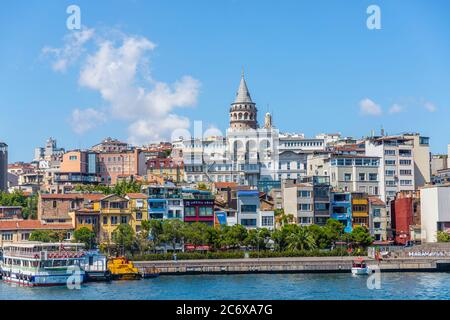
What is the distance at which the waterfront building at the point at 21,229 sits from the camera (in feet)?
143

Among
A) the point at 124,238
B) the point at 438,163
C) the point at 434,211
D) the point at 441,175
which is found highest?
the point at 438,163

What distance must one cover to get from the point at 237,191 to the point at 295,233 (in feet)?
23.4

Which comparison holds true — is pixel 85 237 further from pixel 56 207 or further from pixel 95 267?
pixel 95 267

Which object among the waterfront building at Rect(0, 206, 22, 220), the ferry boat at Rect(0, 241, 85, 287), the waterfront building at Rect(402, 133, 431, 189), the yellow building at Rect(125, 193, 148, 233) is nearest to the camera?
the ferry boat at Rect(0, 241, 85, 287)

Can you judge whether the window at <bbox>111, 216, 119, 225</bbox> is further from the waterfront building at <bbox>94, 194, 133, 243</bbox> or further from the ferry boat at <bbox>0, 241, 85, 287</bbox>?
the ferry boat at <bbox>0, 241, 85, 287</bbox>

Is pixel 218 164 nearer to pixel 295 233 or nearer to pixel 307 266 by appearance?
pixel 295 233

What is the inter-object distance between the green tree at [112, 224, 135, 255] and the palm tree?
28.5 feet

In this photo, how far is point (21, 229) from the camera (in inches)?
1722

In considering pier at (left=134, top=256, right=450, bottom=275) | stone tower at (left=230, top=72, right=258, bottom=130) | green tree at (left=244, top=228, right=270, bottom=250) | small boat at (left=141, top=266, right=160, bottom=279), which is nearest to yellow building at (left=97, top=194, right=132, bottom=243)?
pier at (left=134, top=256, right=450, bottom=275)

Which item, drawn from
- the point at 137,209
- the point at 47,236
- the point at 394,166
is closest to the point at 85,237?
the point at 47,236

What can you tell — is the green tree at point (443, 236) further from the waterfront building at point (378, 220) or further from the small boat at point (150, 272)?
the small boat at point (150, 272)

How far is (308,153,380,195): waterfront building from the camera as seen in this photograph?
56.1 metres

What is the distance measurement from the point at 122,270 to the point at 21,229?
11.0 metres
